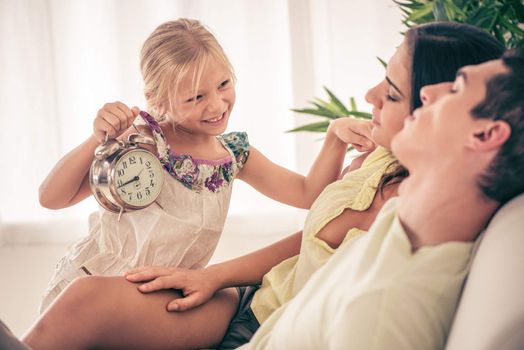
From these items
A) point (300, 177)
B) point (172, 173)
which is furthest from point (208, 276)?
point (300, 177)

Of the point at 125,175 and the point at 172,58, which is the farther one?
the point at 172,58

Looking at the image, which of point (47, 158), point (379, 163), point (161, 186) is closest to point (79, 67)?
point (47, 158)

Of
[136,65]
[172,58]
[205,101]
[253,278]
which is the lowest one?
[253,278]

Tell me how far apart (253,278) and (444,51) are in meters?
0.62

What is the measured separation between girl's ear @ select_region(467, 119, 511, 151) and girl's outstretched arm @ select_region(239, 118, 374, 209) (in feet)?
3.02

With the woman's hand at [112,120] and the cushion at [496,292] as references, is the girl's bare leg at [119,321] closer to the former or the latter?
the woman's hand at [112,120]

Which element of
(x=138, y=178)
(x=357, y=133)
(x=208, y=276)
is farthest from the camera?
(x=357, y=133)

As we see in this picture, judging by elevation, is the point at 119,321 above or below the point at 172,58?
below

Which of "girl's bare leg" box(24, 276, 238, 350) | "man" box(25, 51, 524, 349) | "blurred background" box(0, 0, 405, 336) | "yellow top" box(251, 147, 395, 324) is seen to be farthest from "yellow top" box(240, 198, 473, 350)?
"blurred background" box(0, 0, 405, 336)

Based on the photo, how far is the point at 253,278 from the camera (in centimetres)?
157

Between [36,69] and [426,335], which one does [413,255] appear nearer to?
[426,335]

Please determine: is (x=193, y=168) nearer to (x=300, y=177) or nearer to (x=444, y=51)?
(x=300, y=177)

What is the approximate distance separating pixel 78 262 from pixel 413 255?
103 centimetres

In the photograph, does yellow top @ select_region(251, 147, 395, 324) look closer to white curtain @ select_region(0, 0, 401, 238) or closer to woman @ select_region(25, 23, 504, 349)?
woman @ select_region(25, 23, 504, 349)
